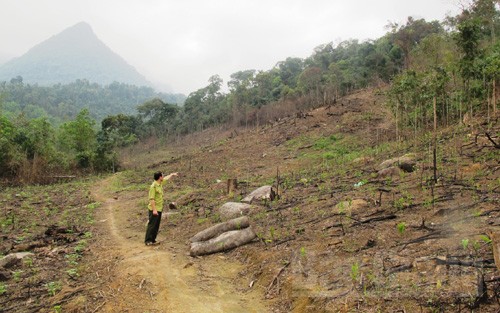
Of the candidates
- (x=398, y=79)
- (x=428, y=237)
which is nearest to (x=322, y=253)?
(x=428, y=237)

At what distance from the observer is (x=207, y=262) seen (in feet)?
22.7

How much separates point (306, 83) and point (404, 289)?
50.0m

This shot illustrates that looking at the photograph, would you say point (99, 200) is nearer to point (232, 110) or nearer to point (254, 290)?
point (254, 290)

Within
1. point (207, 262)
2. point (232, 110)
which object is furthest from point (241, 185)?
point (232, 110)

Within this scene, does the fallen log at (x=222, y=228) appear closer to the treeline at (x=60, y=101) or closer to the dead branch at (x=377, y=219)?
the dead branch at (x=377, y=219)

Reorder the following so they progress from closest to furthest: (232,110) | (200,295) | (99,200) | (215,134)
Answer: (200,295)
(99,200)
(215,134)
(232,110)

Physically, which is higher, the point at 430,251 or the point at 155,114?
the point at 155,114

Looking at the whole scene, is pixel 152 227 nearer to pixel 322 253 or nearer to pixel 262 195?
pixel 262 195

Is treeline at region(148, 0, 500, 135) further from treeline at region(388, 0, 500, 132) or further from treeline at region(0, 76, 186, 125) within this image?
treeline at region(0, 76, 186, 125)

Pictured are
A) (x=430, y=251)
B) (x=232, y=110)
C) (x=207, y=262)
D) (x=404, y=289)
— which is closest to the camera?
(x=404, y=289)

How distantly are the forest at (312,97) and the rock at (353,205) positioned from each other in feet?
32.4

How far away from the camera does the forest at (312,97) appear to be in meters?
17.5

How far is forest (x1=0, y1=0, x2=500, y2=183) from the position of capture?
1745 centimetres

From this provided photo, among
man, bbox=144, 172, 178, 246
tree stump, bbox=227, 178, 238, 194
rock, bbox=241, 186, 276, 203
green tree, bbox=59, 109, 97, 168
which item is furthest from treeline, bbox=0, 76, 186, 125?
man, bbox=144, 172, 178, 246
